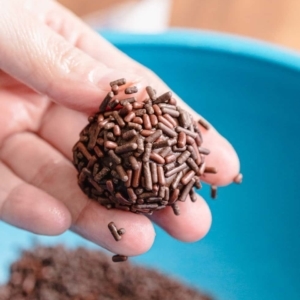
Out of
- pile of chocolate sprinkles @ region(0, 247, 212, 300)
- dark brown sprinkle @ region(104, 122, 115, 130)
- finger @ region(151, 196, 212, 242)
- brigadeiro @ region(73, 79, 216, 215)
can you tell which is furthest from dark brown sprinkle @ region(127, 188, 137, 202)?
pile of chocolate sprinkles @ region(0, 247, 212, 300)

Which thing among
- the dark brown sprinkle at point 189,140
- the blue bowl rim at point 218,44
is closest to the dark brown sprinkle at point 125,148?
the dark brown sprinkle at point 189,140

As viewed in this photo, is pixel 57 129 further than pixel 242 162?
No

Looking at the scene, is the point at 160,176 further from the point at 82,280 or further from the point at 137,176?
the point at 82,280

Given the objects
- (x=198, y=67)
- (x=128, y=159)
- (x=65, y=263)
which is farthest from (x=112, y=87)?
(x=65, y=263)

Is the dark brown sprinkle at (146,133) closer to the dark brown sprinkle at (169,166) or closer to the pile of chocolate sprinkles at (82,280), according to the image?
the dark brown sprinkle at (169,166)

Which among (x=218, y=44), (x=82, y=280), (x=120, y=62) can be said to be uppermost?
(x=218, y=44)

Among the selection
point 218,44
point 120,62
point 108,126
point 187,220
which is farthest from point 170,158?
point 218,44

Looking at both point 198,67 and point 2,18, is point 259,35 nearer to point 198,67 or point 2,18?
point 198,67
